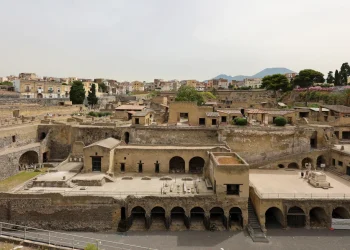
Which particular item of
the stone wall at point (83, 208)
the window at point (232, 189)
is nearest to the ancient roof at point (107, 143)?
the stone wall at point (83, 208)

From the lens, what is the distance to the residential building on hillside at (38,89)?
208ft

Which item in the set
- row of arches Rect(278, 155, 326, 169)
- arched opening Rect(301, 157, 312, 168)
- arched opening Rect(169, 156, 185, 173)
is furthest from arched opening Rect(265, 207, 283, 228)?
arched opening Rect(169, 156, 185, 173)

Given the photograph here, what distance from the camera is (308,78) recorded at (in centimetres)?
6438

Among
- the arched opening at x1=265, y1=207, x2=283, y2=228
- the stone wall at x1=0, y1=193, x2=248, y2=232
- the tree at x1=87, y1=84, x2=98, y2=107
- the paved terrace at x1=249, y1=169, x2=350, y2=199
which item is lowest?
the arched opening at x1=265, y1=207, x2=283, y2=228

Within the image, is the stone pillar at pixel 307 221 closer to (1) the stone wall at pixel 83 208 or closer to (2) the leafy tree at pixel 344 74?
(1) the stone wall at pixel 83 208

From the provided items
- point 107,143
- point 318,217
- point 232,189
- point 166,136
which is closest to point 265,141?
point 318,217

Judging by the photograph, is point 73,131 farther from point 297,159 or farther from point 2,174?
point 297,159

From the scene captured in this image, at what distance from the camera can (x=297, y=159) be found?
33750mm

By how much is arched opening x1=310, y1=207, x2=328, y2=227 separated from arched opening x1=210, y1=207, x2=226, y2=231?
7618mm

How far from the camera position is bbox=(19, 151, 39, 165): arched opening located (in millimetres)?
35088

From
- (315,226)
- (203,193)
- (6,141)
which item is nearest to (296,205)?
(315,226)

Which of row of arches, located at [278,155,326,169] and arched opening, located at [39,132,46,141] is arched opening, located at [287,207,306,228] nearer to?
row of arches, located at [278,155,326,169]

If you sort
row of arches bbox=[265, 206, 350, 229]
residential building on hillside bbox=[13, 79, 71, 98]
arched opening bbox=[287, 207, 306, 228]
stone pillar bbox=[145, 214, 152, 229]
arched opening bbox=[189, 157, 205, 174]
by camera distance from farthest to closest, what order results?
residential building on hillside bbox=[13, 79, 71, 98], arched opening bbox=[189, 157, 205, 174], arched opening bbox=[287, 207, 306, 228], row of arches bbox=[265, 206, 350, 229], stone pillar bbox=[145, 214, 152, 229]

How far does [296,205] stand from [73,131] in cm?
2818
